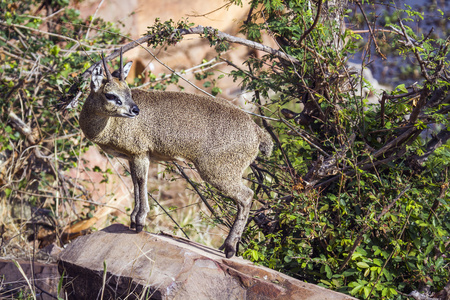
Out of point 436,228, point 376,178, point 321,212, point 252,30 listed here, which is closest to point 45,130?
point 252,30

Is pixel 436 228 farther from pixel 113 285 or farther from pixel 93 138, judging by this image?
pixel 93 138

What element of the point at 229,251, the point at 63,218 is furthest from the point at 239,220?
the point at 63,218

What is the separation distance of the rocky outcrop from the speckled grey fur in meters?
0.32

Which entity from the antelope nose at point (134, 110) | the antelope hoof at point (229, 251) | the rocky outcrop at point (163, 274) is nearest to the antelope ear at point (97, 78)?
the antelope nose at point (134, 110)

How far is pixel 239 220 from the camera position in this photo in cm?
548

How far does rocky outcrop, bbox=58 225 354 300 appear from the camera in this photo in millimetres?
4711

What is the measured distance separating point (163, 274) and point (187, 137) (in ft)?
4.87

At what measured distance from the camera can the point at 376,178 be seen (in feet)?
17.9

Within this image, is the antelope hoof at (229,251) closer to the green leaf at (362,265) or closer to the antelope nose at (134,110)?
the green leaf at (362,265)

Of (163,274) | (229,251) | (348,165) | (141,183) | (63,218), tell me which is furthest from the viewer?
(63,218)

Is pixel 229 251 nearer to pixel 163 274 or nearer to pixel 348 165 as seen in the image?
pixel 163 274

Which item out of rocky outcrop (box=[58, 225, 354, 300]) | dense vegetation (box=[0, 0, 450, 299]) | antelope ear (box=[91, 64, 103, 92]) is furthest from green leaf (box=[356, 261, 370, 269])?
antelope ear (box=[91, 64, 103, 92])

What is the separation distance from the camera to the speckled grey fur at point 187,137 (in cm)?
532

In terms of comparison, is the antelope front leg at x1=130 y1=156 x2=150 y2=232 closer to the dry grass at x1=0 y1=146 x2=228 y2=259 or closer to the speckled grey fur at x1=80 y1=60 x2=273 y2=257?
the speckled grey fur at x1=80 y1=60 x2=273 y2=257
